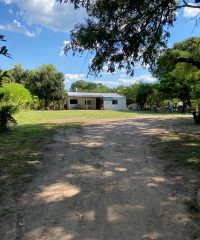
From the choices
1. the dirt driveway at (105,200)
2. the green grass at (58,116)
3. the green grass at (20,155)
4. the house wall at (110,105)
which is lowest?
the dirt driveway at (105,200)

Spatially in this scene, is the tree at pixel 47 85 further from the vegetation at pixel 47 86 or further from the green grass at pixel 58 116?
the green grass at pixel 58 116

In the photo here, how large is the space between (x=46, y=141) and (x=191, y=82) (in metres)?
23.5

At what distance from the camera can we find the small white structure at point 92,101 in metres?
56.8

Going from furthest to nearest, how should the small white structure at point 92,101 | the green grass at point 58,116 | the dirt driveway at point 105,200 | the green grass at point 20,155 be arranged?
the small white structure at point 92,101 < the green grass at point 58,116 < the green grass at point 20,155 < the dirt driveway at point 105,200

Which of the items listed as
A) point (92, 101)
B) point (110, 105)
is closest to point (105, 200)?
point (110, 105)

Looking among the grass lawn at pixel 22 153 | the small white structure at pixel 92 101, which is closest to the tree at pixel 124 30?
the grass lawn at pixel 22 153

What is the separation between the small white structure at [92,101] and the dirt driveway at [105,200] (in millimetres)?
45453

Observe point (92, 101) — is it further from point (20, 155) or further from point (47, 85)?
point (20, 155)

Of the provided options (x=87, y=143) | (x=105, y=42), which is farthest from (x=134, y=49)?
(x=87, y=143)

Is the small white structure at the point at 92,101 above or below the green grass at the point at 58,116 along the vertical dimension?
above

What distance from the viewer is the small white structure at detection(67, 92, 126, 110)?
56828mm

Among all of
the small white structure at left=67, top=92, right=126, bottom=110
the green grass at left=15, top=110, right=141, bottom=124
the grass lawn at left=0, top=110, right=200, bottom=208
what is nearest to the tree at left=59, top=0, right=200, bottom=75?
the grass lawn at left=0, top=110, right=200, bottom=208

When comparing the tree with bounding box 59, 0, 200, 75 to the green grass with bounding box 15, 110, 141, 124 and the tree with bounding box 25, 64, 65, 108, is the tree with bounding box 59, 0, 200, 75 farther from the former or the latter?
the tree with bounding box 25, 64, 65, 108

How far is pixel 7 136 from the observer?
14664 millimetres
